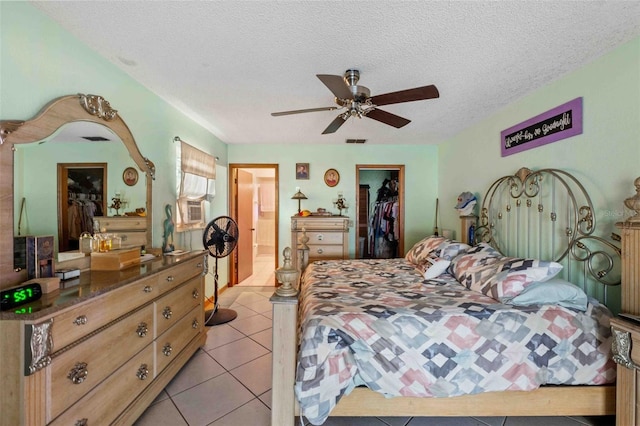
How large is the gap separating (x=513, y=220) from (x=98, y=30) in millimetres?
3457

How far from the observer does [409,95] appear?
1737 millimetres

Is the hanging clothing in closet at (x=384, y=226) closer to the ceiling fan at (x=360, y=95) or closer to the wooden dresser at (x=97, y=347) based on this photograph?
the ceiling fan at (x=360, y=95)

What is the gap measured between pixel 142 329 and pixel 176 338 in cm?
45

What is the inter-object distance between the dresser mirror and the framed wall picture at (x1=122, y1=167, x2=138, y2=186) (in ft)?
0.07

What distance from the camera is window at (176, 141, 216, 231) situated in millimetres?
2789

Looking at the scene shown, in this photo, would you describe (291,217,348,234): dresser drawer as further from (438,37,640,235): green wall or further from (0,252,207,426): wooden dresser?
(438,37,640,235): green wall

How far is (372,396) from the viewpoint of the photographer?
1.46 metres

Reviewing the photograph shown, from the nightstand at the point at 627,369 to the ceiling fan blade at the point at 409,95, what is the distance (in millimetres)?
1554

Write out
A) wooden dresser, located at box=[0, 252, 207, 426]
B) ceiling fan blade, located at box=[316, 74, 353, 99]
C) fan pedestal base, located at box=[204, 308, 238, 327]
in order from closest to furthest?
wooden dresser, located at box=[0, 252, 207, 426]
ceiling fan blade, located at box=[316, 74, 353, 99]
fan pedestal base, located at box=[204, 308, 238, 327]

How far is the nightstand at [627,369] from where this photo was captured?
125 cm

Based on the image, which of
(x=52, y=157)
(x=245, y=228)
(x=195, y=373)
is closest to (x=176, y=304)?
(x=195, y=373)

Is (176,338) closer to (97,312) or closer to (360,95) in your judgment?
(97,312)

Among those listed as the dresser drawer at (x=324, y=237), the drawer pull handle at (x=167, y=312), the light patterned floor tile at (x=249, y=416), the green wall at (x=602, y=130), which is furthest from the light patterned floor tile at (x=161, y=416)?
the green wall at (x=602, y=130)

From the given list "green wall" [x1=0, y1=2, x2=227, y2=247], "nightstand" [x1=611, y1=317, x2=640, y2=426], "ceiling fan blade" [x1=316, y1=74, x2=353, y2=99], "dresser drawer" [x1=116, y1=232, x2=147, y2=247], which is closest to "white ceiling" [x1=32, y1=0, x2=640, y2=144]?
"green wall" [x1=0, y1=2, x2=227, y2=247]
